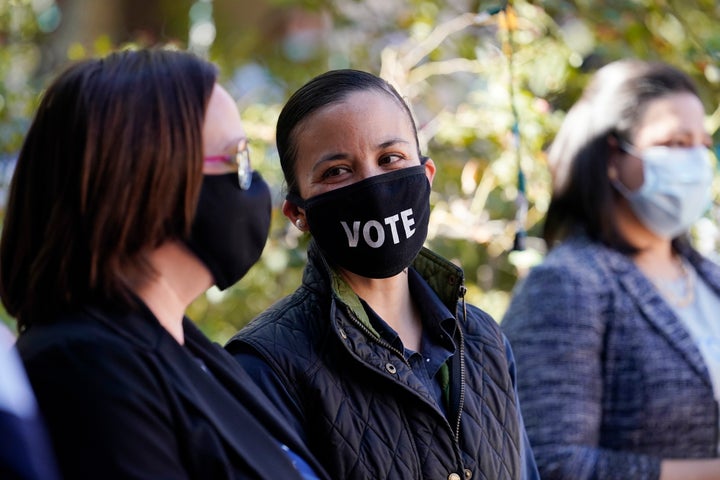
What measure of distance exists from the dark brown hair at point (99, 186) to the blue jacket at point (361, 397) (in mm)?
512

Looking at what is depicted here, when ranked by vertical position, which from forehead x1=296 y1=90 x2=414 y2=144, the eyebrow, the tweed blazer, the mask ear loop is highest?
forehead x1=296 y1=90 x2=414 y2=144

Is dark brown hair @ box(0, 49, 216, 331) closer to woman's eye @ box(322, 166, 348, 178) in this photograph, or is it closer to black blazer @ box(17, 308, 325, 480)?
black blazer @ box(17, 308, 325, 480)

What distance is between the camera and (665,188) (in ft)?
11.0

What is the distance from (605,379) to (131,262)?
69.7 inches

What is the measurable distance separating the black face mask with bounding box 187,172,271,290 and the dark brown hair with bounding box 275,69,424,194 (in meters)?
0.53

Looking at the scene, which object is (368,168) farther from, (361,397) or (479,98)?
(479,98)

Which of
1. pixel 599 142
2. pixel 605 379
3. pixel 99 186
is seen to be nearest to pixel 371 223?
A: pixel 99 186

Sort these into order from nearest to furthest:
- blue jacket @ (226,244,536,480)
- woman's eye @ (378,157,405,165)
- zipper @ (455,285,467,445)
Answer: blue jacket @ (226,244,536,480) < zipper @ (455,285,467,445) < woman's eye @ (378,157,405,165)

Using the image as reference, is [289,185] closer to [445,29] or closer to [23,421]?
[23,421]

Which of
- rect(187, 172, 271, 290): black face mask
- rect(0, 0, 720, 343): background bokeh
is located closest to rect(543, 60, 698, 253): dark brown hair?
rect(0, 0, 720, 343): background bokeh

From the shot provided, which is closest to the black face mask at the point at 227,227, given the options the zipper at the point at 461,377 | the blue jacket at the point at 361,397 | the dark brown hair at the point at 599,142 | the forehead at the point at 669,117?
the blue jacket at the point at 361,397

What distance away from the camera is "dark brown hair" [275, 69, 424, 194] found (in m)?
2.36

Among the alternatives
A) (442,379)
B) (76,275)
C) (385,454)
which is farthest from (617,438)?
(76,275)

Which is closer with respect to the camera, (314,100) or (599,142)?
(314,100)
